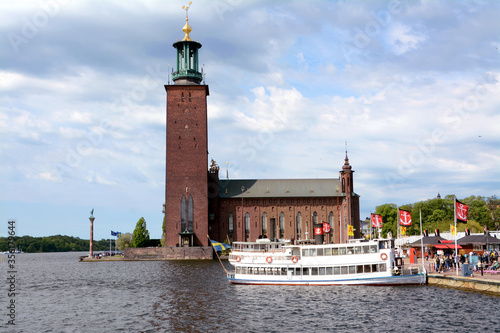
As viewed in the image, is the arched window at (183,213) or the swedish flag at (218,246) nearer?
the swedish flag at (218,246)

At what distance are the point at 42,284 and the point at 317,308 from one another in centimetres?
4021

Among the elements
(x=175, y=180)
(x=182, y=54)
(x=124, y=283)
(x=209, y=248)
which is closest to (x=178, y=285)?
(x=124, y=283)

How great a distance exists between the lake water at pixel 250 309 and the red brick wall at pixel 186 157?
190 feet

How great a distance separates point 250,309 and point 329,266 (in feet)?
48.1

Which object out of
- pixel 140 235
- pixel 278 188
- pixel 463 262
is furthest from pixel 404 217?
pixel 140 235

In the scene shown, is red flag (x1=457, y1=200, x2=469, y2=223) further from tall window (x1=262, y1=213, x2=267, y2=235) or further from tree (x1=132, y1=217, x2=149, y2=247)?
tree (x1=132, y1=217, x2=149, y2=247)

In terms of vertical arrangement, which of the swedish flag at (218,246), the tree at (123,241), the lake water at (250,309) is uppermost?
the swedish flag at (218,246)

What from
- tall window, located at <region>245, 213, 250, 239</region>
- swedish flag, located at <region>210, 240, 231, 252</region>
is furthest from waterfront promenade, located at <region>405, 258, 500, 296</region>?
tall window, located at <region>245, 213, 250, 239</region>

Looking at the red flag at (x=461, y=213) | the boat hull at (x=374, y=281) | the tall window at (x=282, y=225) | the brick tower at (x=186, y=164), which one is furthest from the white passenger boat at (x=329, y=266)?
the tall window at (x=282, y=225)

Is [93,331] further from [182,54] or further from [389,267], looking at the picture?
[182,54]

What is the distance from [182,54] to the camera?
12000cm

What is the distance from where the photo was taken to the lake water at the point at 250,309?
3278 centimetres

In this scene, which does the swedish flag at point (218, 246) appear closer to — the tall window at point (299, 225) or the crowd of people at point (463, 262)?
the crowd of people at point (463, 262)

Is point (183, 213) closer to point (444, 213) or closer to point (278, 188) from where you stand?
point (278, 188)
